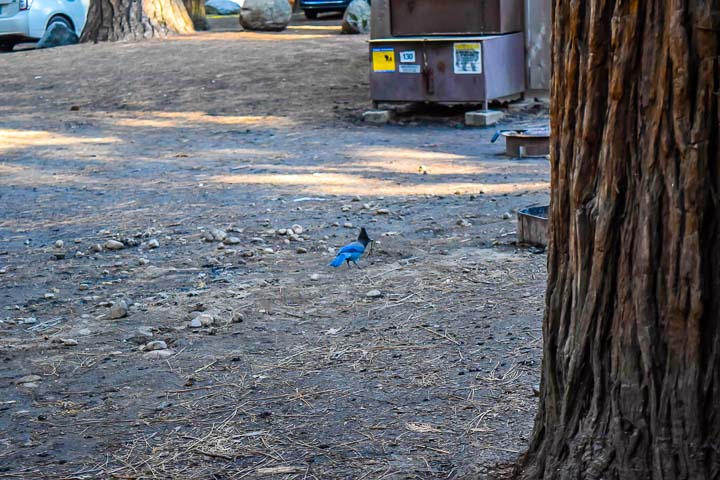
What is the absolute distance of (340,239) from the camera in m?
6.64

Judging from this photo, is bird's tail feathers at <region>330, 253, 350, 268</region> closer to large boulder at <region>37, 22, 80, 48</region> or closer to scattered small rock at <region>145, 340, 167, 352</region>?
scattered small rock at <region>145, 340, 167, 352</region>

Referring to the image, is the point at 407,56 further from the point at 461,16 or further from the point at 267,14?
the point at 267,14

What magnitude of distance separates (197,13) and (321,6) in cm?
401

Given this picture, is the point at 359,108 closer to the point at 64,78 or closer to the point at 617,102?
the point at 64,78

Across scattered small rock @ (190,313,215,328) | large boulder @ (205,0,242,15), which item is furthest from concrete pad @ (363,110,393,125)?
large boulder @ (205,0,242,15)

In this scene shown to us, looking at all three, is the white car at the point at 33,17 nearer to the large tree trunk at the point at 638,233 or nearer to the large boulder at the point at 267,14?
the large boulder at the point at 267,14

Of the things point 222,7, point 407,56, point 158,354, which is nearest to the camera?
point 158,354

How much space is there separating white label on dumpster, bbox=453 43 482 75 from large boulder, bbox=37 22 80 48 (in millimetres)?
11782

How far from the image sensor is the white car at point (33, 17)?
20.9 meters

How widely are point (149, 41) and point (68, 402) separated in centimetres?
1437

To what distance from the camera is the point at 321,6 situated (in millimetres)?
24344

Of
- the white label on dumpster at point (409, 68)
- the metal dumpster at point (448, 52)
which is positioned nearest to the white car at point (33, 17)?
the metal dumpster at point (448, 52)

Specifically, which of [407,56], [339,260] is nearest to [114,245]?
[339,260]

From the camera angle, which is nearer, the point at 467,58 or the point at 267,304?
the point at 267,304
